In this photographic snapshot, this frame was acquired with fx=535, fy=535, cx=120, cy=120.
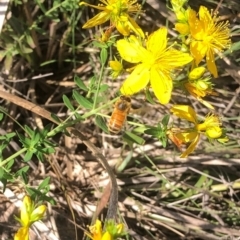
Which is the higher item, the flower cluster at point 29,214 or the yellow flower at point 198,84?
the yellow flower at point 198,84

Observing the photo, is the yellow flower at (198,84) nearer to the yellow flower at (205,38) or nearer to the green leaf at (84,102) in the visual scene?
the yellow flower at (205,38)

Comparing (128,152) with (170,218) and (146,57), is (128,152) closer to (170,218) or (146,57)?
(170,218)

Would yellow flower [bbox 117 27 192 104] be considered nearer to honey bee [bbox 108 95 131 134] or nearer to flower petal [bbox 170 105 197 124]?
honey bee [bbox 108 95 131 134]

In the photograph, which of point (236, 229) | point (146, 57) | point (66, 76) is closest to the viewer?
point (146, 57)

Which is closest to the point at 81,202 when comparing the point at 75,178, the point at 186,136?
the point at 75,178

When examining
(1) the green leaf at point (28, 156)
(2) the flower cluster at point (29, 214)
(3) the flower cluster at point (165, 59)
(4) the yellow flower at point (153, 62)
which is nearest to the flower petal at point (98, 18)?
(3) the flower cluster at point (165, 59)

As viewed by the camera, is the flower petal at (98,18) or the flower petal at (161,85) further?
the flower petal at (98,18)
